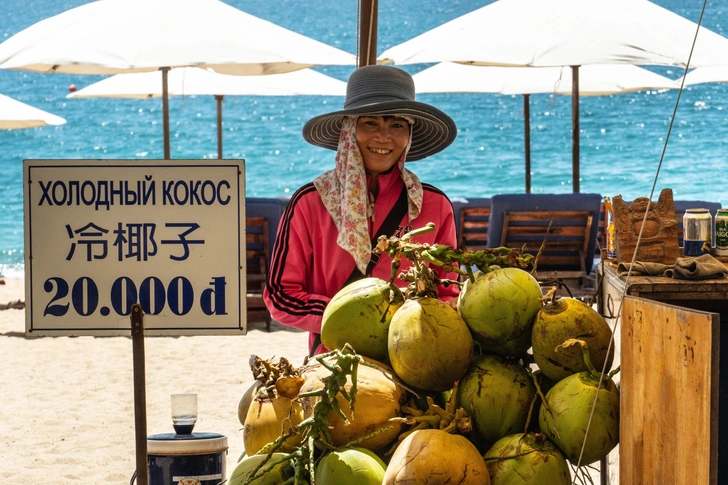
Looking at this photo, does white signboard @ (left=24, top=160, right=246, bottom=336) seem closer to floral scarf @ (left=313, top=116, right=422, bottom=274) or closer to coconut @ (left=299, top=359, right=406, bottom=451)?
floral scarf @ (left=313, top=116, right=422, bottom=274)

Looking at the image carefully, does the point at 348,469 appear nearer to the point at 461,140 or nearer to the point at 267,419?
the point at 267,419

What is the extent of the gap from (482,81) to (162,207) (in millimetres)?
9819

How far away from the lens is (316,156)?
36.6m

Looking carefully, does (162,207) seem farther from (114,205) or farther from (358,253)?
(358,253)

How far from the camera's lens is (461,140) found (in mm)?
38406

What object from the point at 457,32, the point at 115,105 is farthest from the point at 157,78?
the point at 115,105

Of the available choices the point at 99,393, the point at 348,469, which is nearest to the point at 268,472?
the point at 348,469

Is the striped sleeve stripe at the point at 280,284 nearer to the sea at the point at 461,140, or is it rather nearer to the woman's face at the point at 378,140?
the woman's face at the point at 378,140

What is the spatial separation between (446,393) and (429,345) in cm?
19

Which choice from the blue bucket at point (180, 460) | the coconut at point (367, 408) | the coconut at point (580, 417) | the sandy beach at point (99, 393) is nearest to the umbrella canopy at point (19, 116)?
the sandy beach at point (99, 393)

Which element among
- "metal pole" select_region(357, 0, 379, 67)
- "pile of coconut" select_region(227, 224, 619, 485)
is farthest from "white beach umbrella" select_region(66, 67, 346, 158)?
"pile of coconut" select_region(227, 224, 619, 485)

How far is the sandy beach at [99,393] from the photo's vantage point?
194 inches

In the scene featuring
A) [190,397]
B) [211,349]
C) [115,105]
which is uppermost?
[115,105]

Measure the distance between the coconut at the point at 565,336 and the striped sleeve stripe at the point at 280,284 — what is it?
85cm
